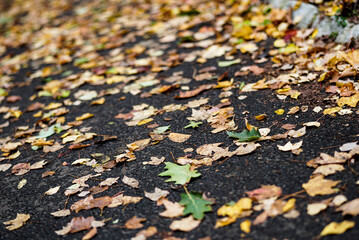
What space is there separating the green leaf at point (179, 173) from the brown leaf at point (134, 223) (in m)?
0.31

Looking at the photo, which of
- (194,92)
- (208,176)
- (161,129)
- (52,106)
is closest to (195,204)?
(208,176)

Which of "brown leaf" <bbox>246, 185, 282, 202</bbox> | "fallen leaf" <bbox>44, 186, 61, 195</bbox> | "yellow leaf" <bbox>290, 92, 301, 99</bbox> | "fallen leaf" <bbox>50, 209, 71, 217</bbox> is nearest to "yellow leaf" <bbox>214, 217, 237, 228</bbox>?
"brown leaf" <bbox>246, 185, 282, 202</bbox>

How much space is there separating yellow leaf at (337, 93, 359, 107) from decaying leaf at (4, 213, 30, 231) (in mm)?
2138

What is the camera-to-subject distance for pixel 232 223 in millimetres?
1628

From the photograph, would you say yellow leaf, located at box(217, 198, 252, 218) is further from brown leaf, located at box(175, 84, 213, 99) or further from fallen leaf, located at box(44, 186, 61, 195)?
brown leaf, located at box(175, 84, 213, 99)

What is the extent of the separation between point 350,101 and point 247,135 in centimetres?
75

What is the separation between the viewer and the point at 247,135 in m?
2.17

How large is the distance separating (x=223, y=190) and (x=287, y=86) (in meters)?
1.19

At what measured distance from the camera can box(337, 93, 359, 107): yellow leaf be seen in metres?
2.22

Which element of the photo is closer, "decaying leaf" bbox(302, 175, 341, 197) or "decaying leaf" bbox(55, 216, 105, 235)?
"decaying leaf" bbox(302, 175, 341, 197)

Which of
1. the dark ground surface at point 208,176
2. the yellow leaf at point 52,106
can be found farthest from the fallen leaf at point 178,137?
the yellow leaf at point 52,106

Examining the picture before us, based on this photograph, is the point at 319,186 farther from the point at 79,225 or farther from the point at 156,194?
the point at 79,225

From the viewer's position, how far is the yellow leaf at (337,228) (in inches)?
57.1

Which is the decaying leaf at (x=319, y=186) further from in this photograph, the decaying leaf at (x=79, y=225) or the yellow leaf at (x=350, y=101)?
the decaying leaf at (x=79, y=225)
